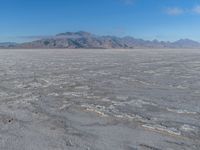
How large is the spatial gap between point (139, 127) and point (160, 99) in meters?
3.27

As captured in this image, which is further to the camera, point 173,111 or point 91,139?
point 173,111

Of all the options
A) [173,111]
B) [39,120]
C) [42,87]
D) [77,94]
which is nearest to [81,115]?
[39,120]

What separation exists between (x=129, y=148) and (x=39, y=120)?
8.40 feet

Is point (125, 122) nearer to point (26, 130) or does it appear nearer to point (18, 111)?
point (26, 130)

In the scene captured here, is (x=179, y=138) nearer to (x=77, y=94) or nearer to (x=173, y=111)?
(x=173, y=111)

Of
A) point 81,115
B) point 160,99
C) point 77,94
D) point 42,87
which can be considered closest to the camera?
point 81,115

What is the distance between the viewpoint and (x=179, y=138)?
17.3 feet

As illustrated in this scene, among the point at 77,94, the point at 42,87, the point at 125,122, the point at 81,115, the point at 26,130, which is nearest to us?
the point at 26,130

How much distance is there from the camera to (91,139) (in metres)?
5.28

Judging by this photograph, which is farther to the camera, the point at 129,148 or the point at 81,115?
the point at 81,115

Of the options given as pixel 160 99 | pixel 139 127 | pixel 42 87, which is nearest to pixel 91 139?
pixel 139 127

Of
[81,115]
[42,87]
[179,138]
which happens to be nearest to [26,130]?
[81,115]

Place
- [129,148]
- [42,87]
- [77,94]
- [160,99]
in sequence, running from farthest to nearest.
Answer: [42,87] < [77,94] < [160,99] < [129,148]

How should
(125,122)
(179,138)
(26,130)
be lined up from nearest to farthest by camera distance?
1. (179,138)
2. (26,130)
3. (125,122)
